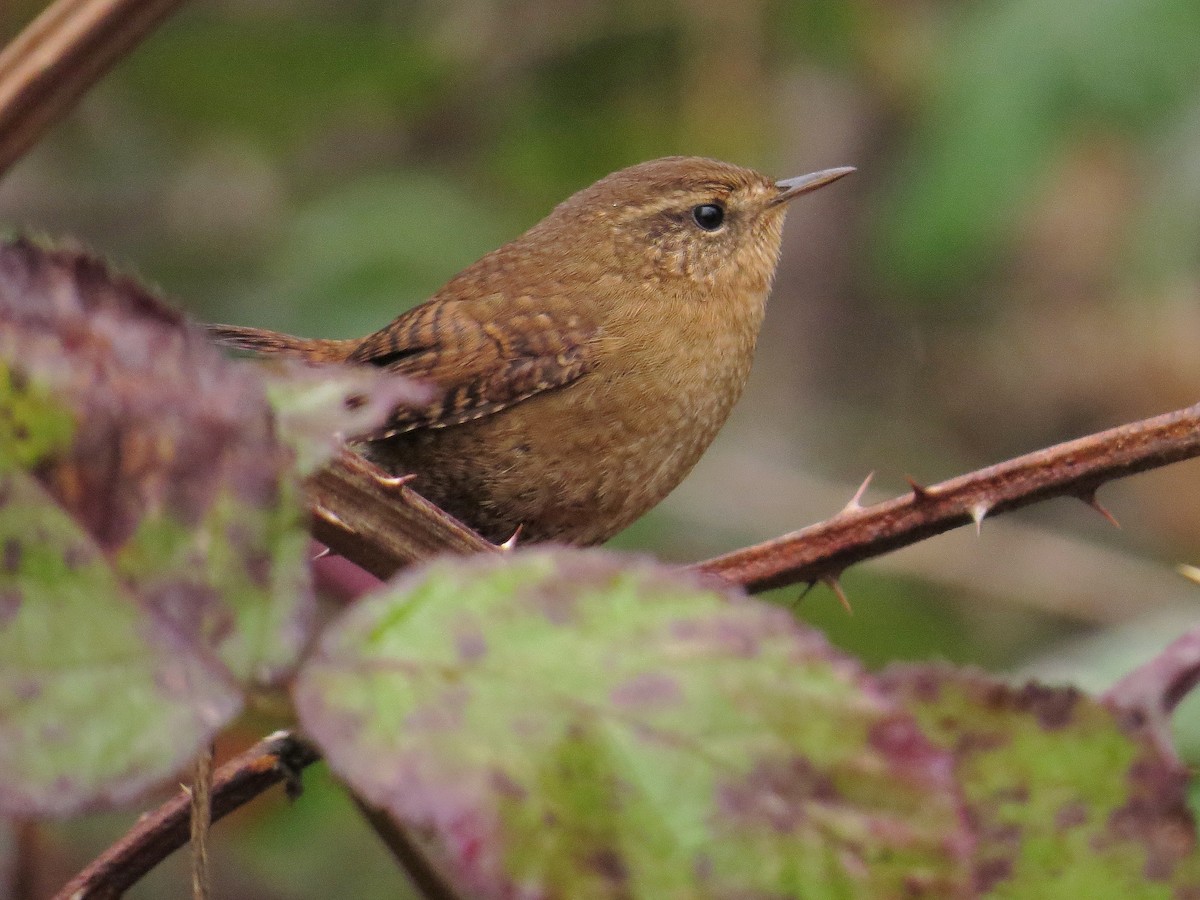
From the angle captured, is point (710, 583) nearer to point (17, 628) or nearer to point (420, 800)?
point (420, 800)

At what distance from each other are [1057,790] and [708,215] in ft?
7.99

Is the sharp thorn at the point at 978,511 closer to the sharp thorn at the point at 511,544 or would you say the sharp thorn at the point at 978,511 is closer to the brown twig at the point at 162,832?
the sharp thorn at the point at 511,544

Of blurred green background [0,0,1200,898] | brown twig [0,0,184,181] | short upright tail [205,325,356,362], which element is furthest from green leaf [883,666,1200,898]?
short upright tail [205,325,356,362]

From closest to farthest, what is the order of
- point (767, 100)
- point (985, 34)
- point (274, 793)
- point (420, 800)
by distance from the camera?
point (420, 800) < point (274, 793) < point (985, 34) < point (767, 100)

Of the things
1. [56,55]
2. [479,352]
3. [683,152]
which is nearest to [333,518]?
[56,55]

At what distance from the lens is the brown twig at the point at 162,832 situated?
102cm

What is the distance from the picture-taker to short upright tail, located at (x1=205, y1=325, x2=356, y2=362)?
2.74m

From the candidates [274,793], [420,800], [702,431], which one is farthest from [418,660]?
[274,793]

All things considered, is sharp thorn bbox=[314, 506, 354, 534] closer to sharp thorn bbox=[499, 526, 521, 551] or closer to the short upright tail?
sharp thorn bbox=[499, 526, 521, 551]

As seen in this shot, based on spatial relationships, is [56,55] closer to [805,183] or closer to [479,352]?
[479,352]

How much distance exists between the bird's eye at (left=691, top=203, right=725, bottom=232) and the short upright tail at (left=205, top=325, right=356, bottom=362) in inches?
28.2

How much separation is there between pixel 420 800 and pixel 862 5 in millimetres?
4229

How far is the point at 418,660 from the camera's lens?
0.70 meters

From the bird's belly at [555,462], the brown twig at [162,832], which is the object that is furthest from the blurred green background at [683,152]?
the brown twig at [162,832]
